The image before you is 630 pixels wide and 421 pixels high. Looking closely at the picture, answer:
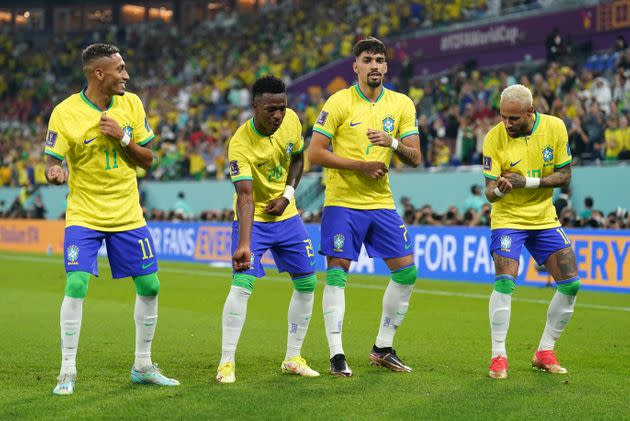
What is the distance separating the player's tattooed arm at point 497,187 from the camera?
7.98 meters

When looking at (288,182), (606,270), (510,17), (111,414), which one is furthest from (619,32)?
(111,414)

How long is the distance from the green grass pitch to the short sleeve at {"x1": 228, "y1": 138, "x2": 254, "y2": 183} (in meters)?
1.60

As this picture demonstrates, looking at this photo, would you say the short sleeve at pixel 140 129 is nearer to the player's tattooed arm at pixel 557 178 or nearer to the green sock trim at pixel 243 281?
the green sock trim at pixel 243 281

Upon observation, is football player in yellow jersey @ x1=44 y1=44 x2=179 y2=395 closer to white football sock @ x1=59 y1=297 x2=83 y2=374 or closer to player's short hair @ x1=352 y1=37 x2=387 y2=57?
white football sock @ x1=59 y1=297 x2=83 y2=374

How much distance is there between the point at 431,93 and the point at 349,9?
10576mm

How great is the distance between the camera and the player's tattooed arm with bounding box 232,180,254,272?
7.60m

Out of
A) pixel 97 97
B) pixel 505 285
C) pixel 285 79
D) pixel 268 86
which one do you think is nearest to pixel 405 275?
pixel 505 285

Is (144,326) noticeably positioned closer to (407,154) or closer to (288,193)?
(288,193)

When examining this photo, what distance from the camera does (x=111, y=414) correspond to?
21.0 ft

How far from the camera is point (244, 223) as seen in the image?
7625 millimetres

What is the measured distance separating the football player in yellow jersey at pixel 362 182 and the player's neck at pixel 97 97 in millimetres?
1740

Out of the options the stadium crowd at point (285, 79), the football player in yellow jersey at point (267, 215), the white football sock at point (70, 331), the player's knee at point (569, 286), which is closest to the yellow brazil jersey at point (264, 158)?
the football player in yellow jersey at point (267, 215)

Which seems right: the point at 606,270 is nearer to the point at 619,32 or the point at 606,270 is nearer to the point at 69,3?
the point at 619,32

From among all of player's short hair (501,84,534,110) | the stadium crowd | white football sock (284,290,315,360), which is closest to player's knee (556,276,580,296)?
player's short hair (501,84,534,110)
